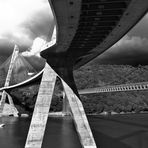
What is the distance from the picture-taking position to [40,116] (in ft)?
81.8

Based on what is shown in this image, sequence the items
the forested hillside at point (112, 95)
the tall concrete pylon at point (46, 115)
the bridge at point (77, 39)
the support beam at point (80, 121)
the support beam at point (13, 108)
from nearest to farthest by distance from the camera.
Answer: the bridge at point (77, 39) < the tall concrete pylon at point (46, 115) < the support beam at point (80, 121) < the support beam at point (13, 108) < the forested hillside at point (112, 95)

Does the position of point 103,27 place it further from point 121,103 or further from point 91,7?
point 121,103

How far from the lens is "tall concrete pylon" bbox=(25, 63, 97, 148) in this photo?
2442 cm

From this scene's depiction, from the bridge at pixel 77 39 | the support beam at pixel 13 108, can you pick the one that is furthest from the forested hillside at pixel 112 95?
the bridge at pixel 77 39

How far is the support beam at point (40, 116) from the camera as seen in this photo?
79.6 feet

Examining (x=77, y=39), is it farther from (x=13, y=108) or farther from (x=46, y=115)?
(x=13, y=108)

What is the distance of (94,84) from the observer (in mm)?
133750

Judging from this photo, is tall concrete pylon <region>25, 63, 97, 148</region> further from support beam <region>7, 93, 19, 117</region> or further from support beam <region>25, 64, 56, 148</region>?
support beam <region>7, 93, 19, 117</region>

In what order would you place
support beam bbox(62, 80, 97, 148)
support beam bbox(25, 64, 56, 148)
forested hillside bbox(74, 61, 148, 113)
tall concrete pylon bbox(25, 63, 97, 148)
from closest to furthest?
support beam bbox(25, 64, 56, 148) → tall concrete pylon bbox(25, 63, 97, 148) → support beam bbox(62, 80, 97, 148) → forested hillside bbox(74, 61, 148, 113)

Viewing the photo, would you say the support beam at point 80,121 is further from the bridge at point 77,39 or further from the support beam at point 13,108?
the support beam at point 13,108

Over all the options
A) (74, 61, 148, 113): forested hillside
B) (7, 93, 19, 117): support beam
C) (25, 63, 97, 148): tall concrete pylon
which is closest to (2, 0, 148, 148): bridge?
(25, 63, 97, 148): tall concrete pylon

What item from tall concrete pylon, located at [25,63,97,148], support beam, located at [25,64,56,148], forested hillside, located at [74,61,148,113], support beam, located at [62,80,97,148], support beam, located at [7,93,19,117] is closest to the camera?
support beam, located at [25,64,56,148]

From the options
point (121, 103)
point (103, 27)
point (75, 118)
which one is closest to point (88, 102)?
point (121, 103)

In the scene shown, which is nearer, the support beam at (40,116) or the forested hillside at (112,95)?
the support beam at (40,116)
